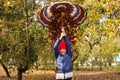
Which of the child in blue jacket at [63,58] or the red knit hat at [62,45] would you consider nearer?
the child in blue jacket at [63,58]

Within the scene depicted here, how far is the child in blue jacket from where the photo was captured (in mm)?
10992

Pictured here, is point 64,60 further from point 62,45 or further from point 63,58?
point 62,45

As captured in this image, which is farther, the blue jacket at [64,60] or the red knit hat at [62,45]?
the red knit hat at [62,45]

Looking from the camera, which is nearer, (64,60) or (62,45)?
(64,60)

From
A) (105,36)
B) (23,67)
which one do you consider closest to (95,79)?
(23,67)

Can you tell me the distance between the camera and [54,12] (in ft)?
39.6

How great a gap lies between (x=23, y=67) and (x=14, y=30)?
282 cm

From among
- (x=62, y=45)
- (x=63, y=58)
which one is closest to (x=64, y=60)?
(x=63, y=58)

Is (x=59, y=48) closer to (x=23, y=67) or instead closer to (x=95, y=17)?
(x=95, y=17)

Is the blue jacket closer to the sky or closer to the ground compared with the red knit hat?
closer to the ground

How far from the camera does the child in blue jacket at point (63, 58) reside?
1099cm

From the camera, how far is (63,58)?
11117 millimetres

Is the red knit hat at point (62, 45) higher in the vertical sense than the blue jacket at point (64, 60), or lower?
higher

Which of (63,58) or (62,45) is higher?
(62,45)
